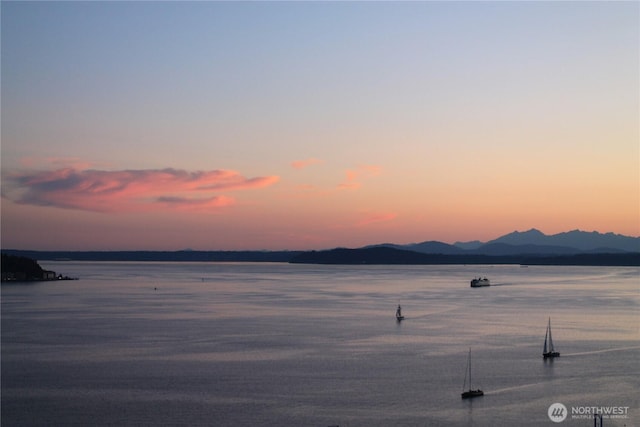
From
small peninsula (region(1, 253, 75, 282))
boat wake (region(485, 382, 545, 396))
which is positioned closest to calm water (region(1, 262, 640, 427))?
boat wake (region(485, 382, 545, 396))

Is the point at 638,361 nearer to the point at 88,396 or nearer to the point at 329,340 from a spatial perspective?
the point at 329,340

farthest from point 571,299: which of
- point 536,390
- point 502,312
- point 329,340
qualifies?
point 536,390
